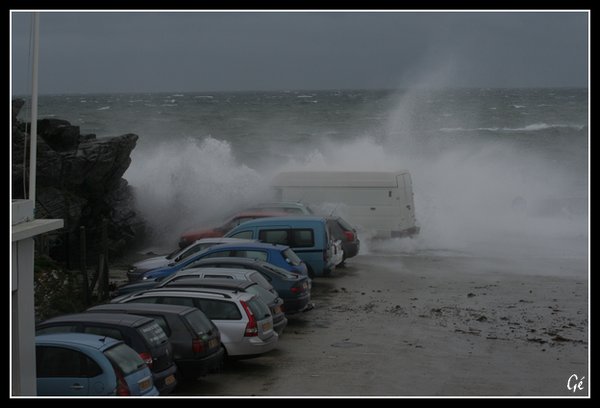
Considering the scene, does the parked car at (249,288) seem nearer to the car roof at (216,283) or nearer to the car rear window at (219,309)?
the car roof at (216,283)

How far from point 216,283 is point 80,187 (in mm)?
12049

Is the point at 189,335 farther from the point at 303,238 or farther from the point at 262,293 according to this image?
the point at 303,238

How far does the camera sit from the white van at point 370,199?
26641mm

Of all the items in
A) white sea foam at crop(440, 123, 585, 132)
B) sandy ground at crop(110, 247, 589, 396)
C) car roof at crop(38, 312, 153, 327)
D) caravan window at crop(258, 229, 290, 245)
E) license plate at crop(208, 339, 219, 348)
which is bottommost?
sandy ground at crop(110, 247, 589, 396)

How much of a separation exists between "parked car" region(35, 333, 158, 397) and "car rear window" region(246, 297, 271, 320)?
3023 mm

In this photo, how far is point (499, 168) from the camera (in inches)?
1860

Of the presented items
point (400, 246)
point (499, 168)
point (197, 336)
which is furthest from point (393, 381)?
point (499, 168)

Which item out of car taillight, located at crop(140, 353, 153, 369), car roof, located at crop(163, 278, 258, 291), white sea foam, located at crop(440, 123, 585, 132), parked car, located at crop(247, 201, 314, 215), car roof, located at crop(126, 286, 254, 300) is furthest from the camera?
white sea foam, located at crop(440, 123, 585, 132)

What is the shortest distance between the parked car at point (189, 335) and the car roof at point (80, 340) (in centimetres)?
131

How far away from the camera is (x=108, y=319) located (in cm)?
1085

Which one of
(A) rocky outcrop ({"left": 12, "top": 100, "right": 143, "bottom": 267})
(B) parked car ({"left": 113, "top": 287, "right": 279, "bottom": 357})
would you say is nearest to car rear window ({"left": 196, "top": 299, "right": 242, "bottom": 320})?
(B) parked car ({"left": 113, "top": 287, "right": 279, "bottom": 357})

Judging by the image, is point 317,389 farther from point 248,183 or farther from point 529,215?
point 529,215

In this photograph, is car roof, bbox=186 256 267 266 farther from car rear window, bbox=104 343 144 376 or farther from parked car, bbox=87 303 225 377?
car rear window, bbox=104 343 144 376

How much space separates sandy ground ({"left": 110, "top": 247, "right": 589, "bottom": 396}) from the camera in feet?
40.4
